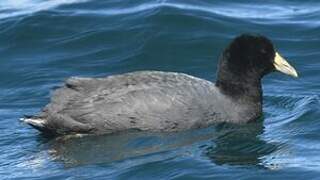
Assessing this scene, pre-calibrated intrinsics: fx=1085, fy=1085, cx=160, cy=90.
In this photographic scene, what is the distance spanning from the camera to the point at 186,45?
48.6 ft

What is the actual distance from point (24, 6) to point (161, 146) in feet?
24.6

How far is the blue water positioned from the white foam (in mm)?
23

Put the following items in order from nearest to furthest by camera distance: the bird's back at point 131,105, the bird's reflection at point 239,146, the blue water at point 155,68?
the blue water at point 155,68 → the bird's reflection at point 239,146 → the bird's back at point 131,105

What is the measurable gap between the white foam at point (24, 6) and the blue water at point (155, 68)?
0.08 feet

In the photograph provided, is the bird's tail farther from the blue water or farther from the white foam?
the white foam

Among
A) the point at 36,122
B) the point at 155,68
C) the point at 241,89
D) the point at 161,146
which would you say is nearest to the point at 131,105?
the point at 161,146

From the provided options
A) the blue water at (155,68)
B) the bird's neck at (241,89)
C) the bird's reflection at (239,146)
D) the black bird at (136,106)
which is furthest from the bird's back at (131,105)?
the bird's neck at (241,89)

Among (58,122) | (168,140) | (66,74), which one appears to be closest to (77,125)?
(58,122)

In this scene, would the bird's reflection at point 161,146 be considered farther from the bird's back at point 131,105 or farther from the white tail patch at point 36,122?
A: the white tail patch at point 36,122

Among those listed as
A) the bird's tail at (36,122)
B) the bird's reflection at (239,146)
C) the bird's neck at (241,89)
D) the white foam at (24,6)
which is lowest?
the bird's reflection at (239,146)

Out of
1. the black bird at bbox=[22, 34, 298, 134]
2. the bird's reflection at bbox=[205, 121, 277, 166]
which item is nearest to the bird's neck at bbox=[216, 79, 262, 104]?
the black bird at bbox=[22, 34, 298, 134]

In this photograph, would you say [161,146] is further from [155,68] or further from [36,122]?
[155,68]

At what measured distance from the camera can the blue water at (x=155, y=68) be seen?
10.1m

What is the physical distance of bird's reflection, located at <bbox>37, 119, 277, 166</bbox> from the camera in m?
10.4
